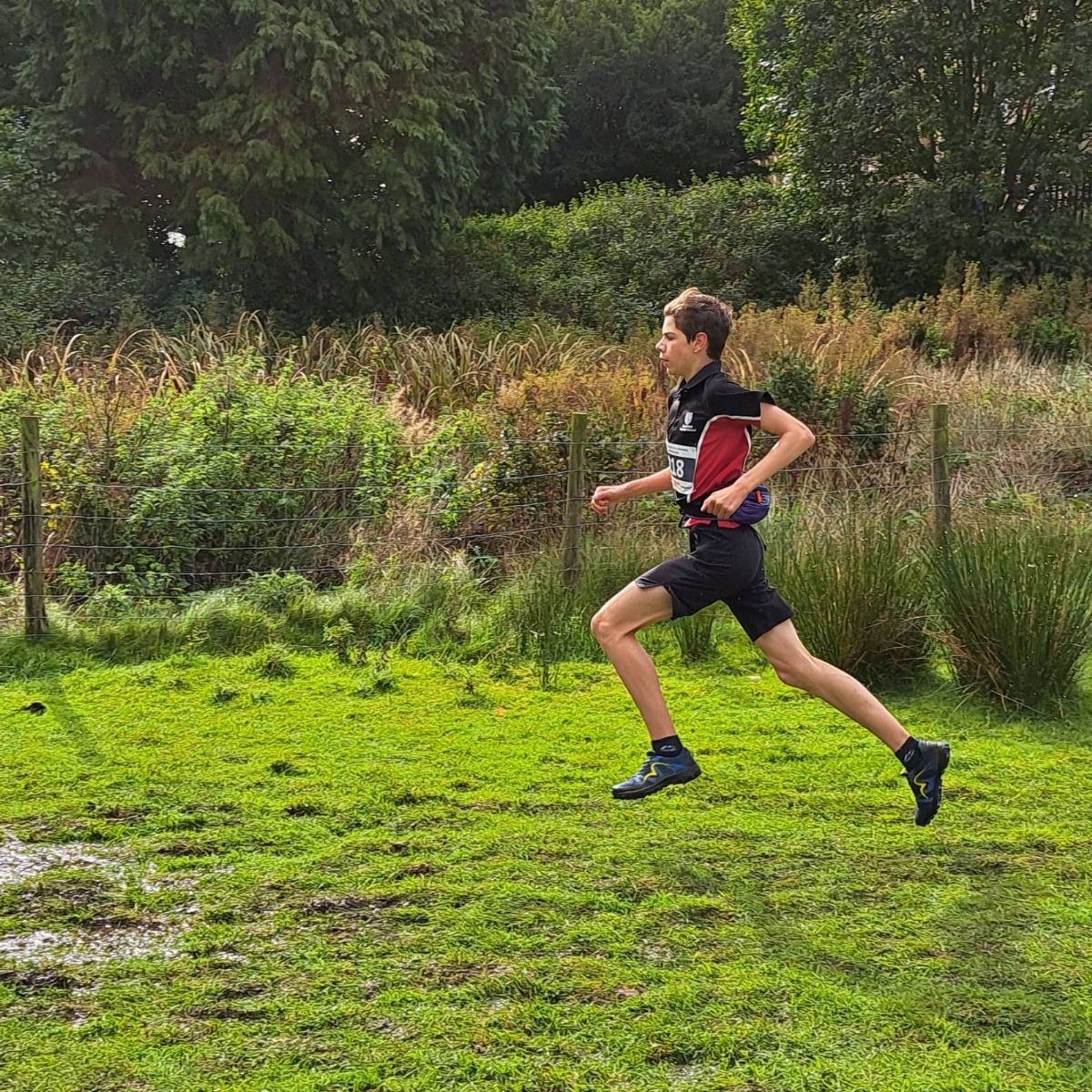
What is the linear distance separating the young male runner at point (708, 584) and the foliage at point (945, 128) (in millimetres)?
13581

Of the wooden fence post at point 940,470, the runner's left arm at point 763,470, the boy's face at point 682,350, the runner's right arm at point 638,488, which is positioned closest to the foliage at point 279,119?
the wooden fence post at point 940,470

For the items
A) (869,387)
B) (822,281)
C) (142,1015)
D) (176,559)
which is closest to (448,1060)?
(142,1015)

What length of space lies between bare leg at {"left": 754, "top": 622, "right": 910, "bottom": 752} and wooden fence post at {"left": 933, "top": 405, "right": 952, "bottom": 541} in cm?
352

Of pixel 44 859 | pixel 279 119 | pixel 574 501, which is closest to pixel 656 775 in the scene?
pixel 44 859

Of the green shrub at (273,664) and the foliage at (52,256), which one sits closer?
the green shrub at (273,664)

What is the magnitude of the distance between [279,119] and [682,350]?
44.8 feet

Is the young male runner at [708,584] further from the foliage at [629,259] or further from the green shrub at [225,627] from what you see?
the foliage at [629,259]

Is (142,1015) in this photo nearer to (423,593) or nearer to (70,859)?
(70,859)

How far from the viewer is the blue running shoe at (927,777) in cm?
378

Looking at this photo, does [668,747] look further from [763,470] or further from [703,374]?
[703,374]

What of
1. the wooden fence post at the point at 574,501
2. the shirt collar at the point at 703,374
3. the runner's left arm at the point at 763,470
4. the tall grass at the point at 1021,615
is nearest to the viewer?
the runner's left arm at the point at 763,470

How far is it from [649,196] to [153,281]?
882cm

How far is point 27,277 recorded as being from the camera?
16.9 metres

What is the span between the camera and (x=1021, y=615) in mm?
5430
